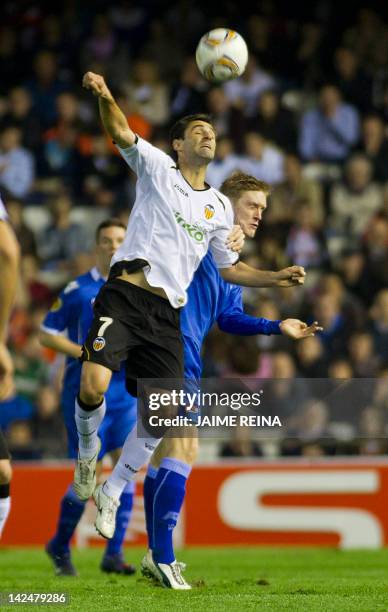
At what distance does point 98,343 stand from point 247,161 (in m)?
8.96

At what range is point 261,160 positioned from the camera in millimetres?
15688

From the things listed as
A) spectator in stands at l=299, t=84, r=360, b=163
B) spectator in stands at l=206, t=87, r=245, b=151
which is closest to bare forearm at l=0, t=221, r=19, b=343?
spectator in stands at l=206, t=87, r=245, b=151

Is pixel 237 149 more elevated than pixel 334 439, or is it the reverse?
pixel 237 149

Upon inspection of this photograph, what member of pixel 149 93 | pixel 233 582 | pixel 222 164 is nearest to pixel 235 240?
pixel 233 582

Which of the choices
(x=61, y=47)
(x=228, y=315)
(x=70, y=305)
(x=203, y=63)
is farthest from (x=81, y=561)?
(x=61, y=47)

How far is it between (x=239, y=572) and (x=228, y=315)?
2.50 meters

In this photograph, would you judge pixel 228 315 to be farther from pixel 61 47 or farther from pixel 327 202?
pixel 61 47

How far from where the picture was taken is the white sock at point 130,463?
24.5 ft

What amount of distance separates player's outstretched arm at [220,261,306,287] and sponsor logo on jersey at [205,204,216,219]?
439 millimetres

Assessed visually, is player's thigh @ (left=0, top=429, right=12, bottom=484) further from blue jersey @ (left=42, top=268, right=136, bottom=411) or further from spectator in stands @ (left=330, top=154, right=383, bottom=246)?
spectator in stands @ (left=330, top=154, right=383, bottom=246)

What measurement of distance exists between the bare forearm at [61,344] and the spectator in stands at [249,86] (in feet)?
25.6

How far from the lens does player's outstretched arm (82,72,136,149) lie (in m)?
6.87

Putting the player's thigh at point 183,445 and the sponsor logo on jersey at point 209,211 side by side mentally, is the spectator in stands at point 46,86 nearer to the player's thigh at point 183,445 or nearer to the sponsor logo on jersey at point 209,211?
the sponsor logo on jersey at point 209,211

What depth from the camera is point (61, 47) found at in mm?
18641
